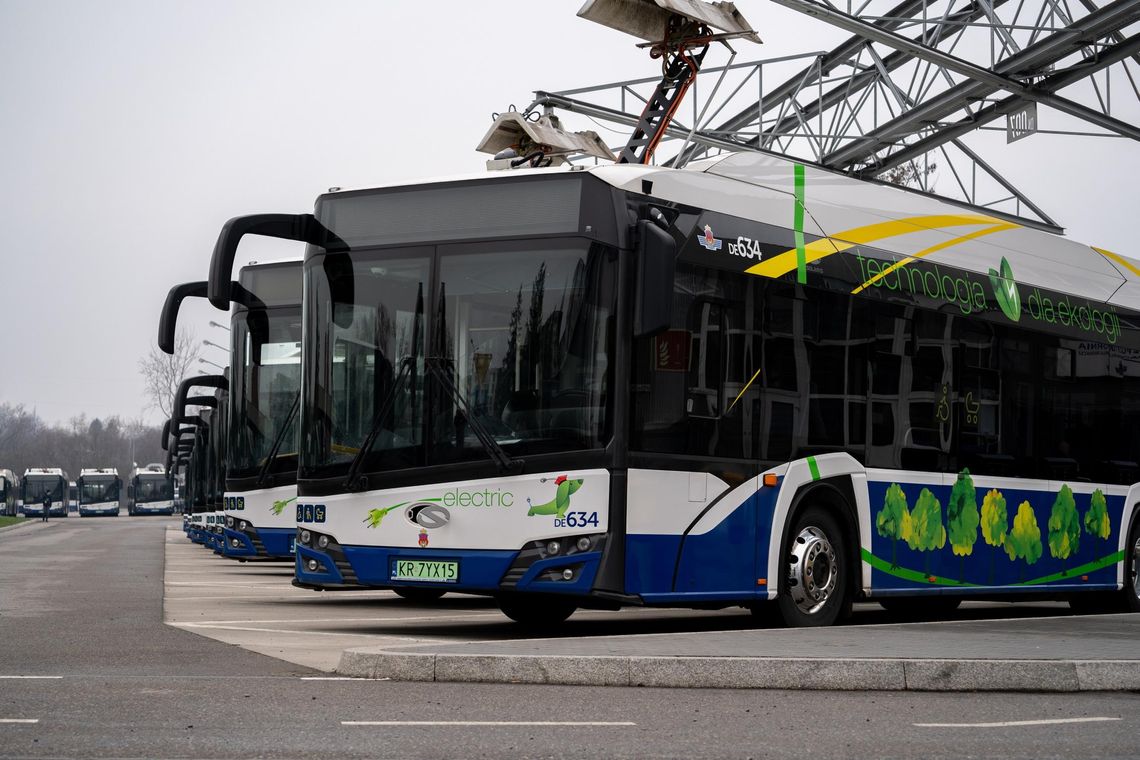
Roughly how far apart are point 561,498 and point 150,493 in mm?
93814

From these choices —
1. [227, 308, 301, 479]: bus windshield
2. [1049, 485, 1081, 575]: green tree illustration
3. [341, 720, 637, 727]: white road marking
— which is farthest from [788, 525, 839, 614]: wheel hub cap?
[227, 308, 301, 479]: bus windshield

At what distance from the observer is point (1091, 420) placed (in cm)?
1576

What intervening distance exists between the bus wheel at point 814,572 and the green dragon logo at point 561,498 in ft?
6.74

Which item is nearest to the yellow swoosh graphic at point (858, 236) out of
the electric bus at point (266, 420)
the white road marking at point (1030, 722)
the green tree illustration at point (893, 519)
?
the green tree illustration at point (893, 519)

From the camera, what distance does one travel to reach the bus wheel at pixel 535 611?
12.9 m

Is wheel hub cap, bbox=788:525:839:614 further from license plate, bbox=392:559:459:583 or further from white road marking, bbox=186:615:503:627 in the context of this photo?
white road marking, bbox=186:615:503:627

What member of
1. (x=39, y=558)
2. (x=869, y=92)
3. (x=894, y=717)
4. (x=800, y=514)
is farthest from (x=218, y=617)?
(x=39, y=558)

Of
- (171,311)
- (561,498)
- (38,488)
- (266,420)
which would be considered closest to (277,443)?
(266,420)

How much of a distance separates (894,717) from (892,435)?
18.5ft

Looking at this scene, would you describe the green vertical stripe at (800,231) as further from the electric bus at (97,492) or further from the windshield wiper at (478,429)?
the electric bus at (97,492)

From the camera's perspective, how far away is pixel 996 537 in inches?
567

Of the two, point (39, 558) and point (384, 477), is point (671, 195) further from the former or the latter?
point (39, 558)

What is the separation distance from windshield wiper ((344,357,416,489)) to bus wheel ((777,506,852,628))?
3.10 meters

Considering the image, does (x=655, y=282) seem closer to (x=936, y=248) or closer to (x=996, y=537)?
(x=936, y=248)
